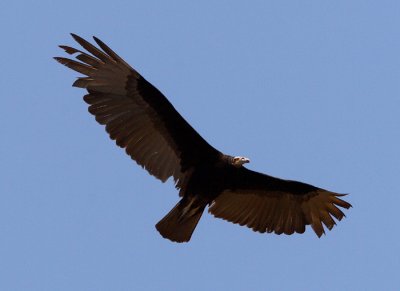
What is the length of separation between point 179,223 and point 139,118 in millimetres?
1317

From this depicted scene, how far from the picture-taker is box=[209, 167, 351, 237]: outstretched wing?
13922 millimetres

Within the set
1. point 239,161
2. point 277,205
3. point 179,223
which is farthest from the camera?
point 277,205

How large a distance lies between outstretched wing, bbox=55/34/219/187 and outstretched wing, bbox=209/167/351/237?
80 cm

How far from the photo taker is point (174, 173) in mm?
13477

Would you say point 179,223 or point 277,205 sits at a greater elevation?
point 277,205

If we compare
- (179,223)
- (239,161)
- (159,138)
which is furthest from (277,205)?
(159,138)

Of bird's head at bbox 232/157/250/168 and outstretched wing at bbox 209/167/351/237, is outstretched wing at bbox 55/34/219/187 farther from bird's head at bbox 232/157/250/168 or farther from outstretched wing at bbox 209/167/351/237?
outstretched wing at bbox 209/167/351/237

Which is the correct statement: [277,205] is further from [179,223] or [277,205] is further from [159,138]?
[159,138]

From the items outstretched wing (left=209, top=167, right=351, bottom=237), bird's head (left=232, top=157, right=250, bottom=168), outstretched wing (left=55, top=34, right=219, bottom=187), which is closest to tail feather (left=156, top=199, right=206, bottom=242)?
outstretched wing (left=55, top=34, right=219, bottom=187)

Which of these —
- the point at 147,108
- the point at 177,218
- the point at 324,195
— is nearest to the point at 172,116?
the point at 147,108

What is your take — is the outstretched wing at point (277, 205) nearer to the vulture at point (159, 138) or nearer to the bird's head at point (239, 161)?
the vulture at point (159, 138)

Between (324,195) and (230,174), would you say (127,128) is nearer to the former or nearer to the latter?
(230,174)

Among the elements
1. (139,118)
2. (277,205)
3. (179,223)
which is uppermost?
(277,205)

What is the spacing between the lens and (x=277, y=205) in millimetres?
14094
